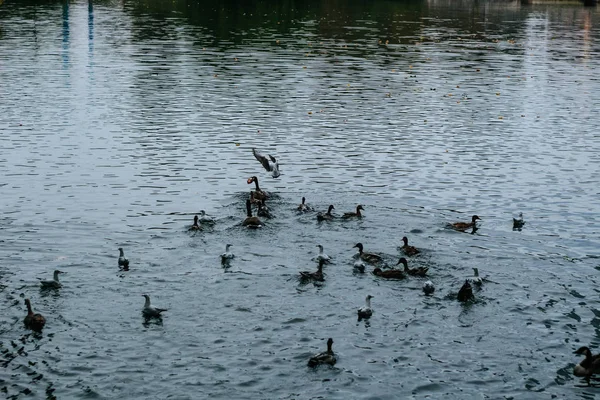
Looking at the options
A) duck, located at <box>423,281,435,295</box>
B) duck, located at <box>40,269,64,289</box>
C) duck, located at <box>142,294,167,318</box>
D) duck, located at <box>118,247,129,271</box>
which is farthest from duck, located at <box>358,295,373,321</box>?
duck, located at <box>40,269,64,289</box>

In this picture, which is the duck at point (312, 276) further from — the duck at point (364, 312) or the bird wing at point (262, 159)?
the bird wing at point (262, 159)

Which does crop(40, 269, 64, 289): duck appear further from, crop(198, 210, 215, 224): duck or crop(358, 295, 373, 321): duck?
crop(358, 295, 373, 321): duck

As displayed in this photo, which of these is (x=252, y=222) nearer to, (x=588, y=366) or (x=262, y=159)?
(x=262, y=159)

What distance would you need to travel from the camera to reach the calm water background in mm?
25969

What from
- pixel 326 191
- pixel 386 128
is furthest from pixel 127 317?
pixel 386 128

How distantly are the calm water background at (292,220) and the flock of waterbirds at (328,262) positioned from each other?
1.28ft

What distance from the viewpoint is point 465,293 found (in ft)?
98.8

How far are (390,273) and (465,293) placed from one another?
3031 mm

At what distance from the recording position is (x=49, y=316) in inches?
1128

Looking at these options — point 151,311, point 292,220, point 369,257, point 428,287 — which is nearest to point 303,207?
point 292,220

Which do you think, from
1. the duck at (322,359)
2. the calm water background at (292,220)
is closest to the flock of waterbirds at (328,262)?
the duck at (322,359)

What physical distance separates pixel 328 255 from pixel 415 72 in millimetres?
49724

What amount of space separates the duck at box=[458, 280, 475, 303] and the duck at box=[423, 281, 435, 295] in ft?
3.00

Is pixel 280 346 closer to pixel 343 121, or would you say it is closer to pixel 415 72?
pixel 343 121
